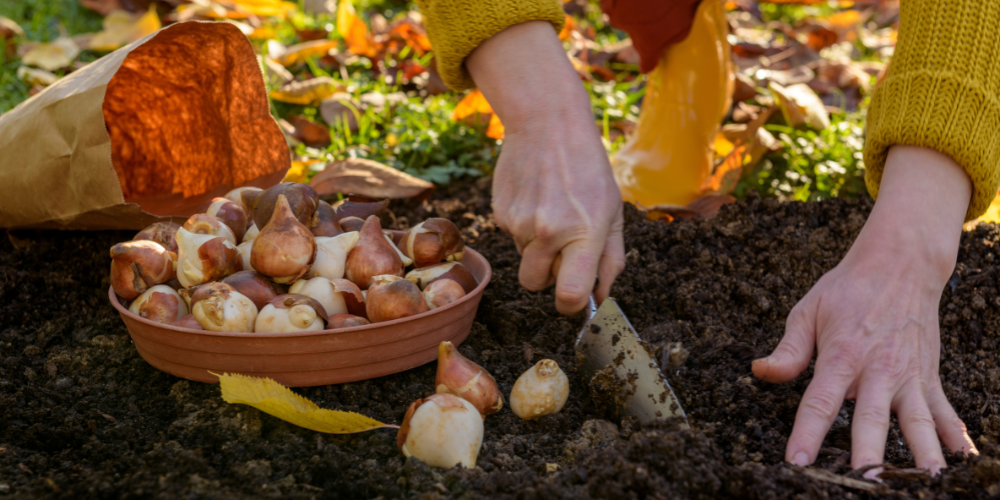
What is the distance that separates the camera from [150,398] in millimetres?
1212

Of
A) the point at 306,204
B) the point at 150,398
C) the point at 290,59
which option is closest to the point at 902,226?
the point at 306,204

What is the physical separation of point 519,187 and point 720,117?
1.34 metres

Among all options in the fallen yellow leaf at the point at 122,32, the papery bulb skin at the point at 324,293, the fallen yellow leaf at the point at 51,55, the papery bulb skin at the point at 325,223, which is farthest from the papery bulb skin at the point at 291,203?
the fallen yellow leaf at the point at 122,32

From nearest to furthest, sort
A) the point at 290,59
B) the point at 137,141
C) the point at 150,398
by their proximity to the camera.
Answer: the point at 150,398
the point at 137,141
the point at 290,59

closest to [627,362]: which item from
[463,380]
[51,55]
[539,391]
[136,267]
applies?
[539,391]

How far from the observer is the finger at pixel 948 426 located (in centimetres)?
100

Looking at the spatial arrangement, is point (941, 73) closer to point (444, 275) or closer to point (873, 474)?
point (873, 474)

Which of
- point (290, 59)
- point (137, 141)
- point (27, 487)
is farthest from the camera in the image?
point (290, 59)

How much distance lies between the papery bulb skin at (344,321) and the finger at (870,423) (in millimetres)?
751

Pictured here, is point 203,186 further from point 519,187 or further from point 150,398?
point 519,187

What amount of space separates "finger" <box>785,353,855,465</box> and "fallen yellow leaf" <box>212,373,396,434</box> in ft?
1.97

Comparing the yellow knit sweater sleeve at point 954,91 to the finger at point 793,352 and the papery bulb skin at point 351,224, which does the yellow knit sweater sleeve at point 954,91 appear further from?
the papery bulb skin at point 351,224

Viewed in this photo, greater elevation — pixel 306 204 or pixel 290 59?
pixel 306 204

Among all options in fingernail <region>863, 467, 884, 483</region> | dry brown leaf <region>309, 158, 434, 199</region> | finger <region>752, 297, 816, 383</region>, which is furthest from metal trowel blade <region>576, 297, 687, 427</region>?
dry brown leaf <region>309, 158, 434, 199</region>
